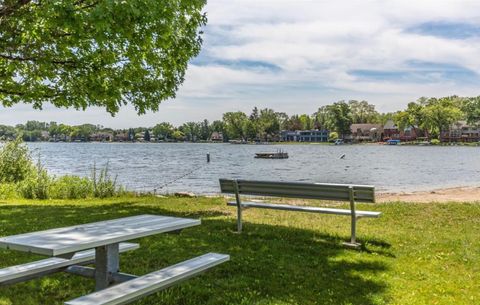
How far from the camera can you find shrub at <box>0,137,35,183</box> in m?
20.4

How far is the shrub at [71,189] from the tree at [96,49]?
452 centimetres

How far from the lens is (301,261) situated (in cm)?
629

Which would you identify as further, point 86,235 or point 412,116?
point 412,116

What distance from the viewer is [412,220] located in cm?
1014

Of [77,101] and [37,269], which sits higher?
[77,101]

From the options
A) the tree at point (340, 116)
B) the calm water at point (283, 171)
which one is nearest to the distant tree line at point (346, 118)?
the tree at point (340, 116)

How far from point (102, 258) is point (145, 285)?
0.73m

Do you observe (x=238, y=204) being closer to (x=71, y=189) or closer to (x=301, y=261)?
(x=301, y=261)

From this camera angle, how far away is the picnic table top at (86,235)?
3.47m

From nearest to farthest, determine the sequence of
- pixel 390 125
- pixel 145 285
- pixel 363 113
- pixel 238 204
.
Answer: pixel 145 285
pixel 238 204
pixel 390 125
pixel 363 113

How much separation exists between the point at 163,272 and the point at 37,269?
4.02 ft

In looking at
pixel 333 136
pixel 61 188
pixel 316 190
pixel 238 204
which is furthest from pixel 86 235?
pixel 333 136

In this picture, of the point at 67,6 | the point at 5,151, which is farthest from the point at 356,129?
the point at 67,6

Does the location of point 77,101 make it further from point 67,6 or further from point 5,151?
point 5,151
